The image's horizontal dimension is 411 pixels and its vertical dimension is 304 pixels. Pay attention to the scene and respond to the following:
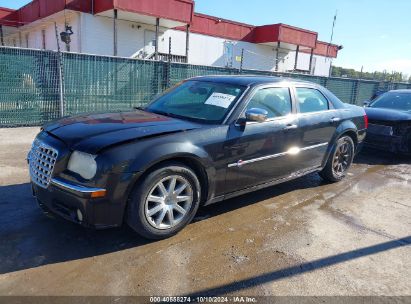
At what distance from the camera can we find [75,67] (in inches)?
341

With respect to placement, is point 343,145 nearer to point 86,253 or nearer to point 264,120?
point 264,120

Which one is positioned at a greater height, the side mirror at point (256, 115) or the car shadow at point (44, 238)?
the side mirror at point (256, 115)

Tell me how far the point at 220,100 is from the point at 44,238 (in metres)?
2.37

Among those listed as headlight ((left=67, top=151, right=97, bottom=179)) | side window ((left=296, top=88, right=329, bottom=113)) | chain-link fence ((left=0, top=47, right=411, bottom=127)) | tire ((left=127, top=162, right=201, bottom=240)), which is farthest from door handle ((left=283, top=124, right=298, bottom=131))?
chain-link fence ((left=0, top=47, right=411, bottom=127))

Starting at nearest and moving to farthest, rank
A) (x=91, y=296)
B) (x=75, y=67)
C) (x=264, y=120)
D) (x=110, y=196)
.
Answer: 1. (x=91, y=296)
2. (x=110, y=196)
3. (x=264, y=120)
4. (x=75, y=67)

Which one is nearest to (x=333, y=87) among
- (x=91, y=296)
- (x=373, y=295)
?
(x=373, y=295)

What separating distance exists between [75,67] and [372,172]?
23.7 feet

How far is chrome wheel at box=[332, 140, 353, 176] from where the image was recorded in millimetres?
5520

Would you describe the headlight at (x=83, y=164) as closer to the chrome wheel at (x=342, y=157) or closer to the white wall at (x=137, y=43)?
the chrome wheel at (x=342, y=157)

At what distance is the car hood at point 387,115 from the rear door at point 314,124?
8.54 ft

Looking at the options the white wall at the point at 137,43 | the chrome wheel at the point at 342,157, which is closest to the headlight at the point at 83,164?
the chrome wheel at the point at 342,157

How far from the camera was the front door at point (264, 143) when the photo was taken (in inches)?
151

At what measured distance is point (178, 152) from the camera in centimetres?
329

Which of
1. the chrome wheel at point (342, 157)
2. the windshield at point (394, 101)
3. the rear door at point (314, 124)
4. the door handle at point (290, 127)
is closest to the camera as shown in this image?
the door handle at point (290, 127)
